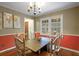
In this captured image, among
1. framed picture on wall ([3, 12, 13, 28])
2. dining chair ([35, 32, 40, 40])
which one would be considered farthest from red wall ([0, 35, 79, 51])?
dining chair ([35, 32, 40, 40])

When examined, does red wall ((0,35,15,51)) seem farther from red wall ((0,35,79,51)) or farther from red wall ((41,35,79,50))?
red wall ((41,35,79,50))

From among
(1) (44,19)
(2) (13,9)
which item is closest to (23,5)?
(2) (13,9)

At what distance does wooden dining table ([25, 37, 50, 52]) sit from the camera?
148cm

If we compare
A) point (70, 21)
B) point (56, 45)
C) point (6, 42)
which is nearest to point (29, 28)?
point (6, 42)

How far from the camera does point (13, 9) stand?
143 cm

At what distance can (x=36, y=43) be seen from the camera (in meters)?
1.57

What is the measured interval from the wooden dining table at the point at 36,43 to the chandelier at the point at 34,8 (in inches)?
18.7

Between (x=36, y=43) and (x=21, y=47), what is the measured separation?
0.88 ft

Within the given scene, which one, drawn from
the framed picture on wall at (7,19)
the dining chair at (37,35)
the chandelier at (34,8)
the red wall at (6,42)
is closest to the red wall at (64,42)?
the red wall at (6,42)

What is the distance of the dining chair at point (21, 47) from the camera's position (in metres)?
1.50

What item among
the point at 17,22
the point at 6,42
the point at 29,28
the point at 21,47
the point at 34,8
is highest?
the point at 34,8

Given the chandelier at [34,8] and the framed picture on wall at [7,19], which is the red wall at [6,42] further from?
the chandelier at [34,8]

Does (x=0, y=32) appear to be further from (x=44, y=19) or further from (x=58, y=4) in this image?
(x=58, y=4)

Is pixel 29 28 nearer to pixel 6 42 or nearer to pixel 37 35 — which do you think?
pixel 37 35
